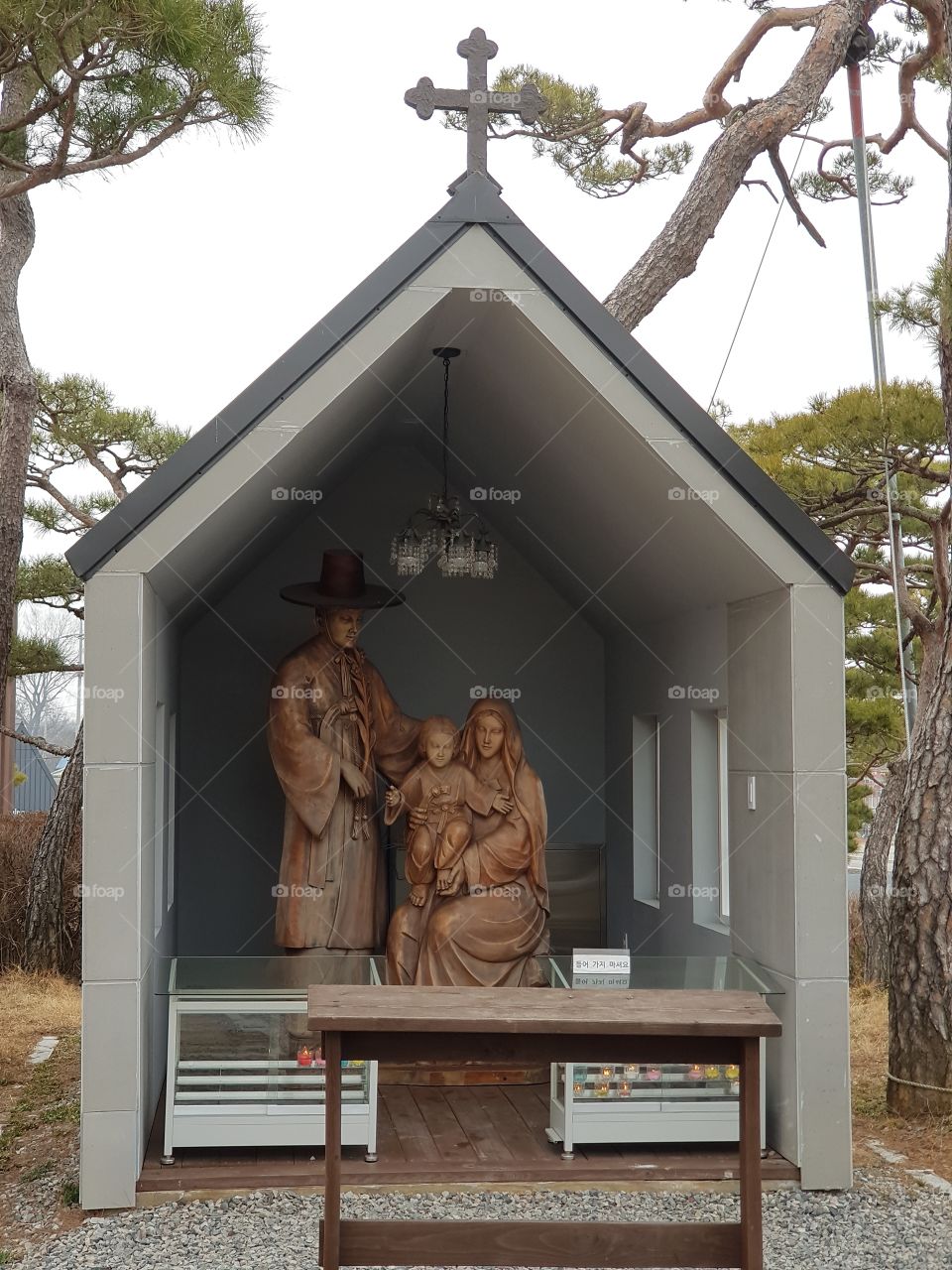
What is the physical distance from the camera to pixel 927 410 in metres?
9.86

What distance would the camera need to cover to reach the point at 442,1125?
5934mm

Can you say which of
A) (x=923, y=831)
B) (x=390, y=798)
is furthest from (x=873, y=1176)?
(x=390, y=798)

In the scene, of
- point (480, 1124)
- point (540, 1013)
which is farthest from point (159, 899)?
point (540, 1013)

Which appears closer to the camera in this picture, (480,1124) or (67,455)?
(480,1124)

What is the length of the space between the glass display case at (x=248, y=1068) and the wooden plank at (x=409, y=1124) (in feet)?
0.72

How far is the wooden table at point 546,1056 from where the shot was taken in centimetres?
382

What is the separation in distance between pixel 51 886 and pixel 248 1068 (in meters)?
5.85

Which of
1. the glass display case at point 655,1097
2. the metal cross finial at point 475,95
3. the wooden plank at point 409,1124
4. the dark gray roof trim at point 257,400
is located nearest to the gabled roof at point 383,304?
the dark gray roof trim at point 257,400

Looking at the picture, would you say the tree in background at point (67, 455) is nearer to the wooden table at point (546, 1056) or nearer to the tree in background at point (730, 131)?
the tree in background at point (730, 131)

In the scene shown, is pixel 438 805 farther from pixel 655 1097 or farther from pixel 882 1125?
pixel 882 1125

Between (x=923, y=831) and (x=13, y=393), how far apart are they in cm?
645

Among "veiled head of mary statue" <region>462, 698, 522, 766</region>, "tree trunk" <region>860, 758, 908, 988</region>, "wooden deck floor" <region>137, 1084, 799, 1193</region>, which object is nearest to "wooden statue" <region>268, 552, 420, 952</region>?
"veiled head of mary statue" <region>462, 698, 522, 766</region>

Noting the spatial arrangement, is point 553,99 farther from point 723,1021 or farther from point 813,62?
point 723,1021

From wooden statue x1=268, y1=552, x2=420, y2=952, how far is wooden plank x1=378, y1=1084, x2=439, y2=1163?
0.88 m
